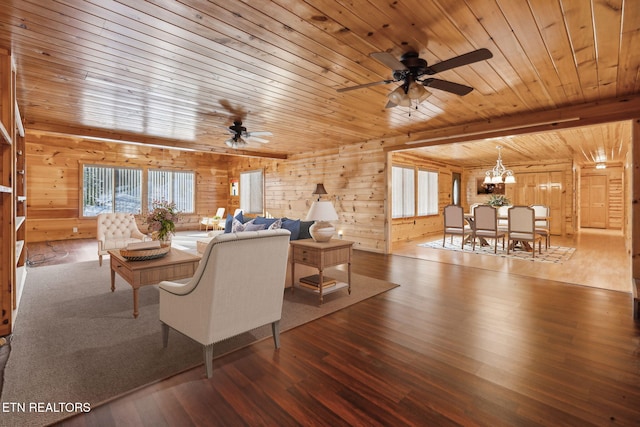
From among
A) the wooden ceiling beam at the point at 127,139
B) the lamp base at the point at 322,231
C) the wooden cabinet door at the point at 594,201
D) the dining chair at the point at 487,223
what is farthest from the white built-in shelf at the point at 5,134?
the wooden cabinet door at the point at 594,201

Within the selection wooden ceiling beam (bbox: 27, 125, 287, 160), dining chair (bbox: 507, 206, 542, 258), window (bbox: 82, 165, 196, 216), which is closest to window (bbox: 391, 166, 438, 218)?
dining chair (bbox: 507, 206, 542, 258)

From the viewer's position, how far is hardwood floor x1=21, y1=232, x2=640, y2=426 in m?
1.68

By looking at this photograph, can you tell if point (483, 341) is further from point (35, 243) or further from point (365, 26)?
point (35, 243)

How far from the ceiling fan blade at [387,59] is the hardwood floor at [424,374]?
221 centimetres

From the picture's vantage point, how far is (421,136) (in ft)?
19.2

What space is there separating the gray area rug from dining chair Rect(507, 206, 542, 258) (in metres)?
3.67

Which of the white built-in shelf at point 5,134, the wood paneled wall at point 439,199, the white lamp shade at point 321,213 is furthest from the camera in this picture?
the wood paneled wall at point 439,199

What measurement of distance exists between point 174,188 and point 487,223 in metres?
9.26

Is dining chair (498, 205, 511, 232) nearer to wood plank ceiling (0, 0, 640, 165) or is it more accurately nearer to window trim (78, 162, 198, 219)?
wood plank ceiling (0, 0, 640, 165)

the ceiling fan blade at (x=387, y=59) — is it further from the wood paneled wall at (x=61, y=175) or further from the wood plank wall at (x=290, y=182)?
the wood paneled wall at (x=61, y=175)

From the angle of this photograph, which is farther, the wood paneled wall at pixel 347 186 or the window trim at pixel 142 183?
the window trim at pixel 142 183

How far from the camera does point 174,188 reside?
10297mm

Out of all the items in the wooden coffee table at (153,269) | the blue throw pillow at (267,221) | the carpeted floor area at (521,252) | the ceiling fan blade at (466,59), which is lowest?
the carpeted floor area at (521,252)

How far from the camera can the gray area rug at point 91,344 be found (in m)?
1.84
